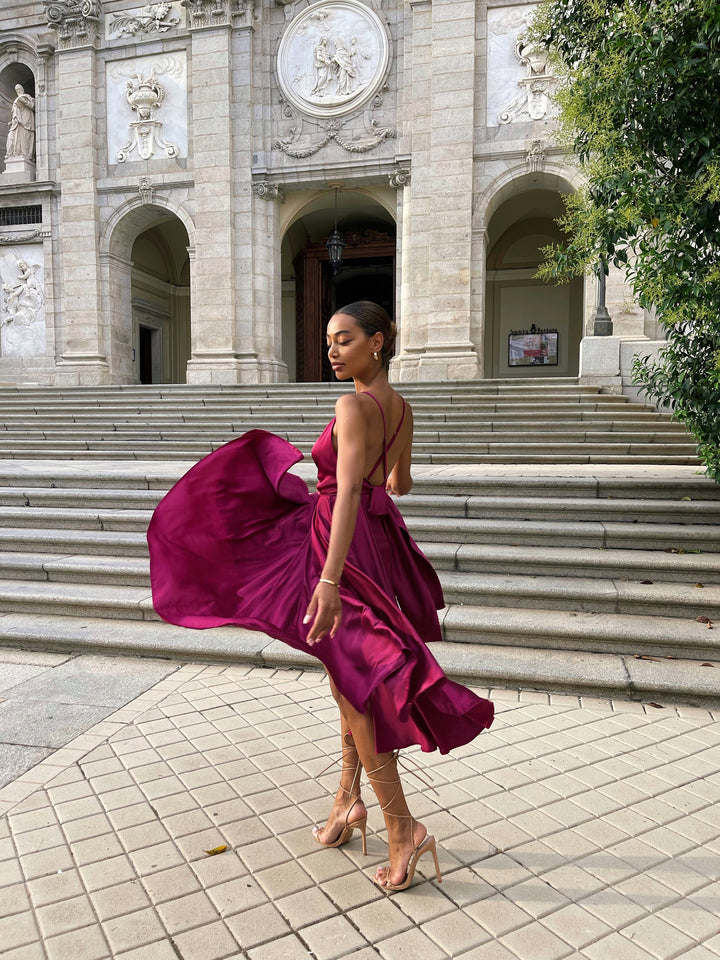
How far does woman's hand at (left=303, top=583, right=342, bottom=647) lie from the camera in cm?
221

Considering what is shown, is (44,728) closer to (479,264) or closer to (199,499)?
(199,499)

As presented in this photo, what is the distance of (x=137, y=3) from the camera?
17344 mm

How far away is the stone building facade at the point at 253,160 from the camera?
50.1 ft

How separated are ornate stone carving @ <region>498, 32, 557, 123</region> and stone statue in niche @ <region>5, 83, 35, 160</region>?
12.6 metres

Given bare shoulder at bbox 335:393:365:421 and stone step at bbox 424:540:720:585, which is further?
stone step at bbox 424:540:720:585

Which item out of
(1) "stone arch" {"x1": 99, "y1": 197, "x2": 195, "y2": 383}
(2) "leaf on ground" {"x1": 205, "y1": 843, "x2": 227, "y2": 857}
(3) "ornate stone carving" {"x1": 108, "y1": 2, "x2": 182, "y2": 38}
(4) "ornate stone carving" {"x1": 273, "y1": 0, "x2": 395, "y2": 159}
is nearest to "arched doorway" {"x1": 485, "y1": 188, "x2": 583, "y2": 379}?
(4) "ornate stone carving" {"x1": 273, "y1": 0, "x2": 395, "y2": 159}

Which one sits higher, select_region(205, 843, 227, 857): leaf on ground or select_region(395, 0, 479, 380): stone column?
select_region(395, 0, 479, 380): stone column

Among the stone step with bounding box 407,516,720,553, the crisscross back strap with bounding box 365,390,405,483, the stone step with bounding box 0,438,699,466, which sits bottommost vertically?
the stone step with bounding box 407,516,720,553

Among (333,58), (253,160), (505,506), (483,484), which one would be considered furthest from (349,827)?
(333,58)

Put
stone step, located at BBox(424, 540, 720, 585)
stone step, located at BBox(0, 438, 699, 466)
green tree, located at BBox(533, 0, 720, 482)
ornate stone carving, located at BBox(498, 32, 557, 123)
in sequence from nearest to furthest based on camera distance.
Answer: green tree, located at BBox(533, 0, 720, 482)
stone step, located at BBox(424, 540, 720, 585)
stone step, located at BBox(0, 438, 699, 466)
ornate stone carving, located at BBox(498, 32, 557, 123)

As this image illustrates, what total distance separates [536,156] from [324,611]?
50.8 feet

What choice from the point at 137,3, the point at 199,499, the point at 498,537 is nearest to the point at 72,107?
the point at 137,3

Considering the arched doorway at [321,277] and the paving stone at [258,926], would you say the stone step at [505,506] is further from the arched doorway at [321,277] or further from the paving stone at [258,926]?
the arched doorway at [321,277]

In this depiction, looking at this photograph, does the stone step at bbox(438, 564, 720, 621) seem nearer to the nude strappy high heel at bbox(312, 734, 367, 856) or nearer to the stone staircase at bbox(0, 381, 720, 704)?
the stone staircase at bbox(0, 381, 720, 704)
